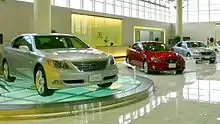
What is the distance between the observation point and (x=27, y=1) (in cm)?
1633

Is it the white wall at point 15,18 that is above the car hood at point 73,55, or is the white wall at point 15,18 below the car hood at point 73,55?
above

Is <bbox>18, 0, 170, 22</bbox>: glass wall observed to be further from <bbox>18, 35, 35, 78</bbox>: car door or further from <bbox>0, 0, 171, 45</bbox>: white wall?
<bbox>18, 35, 35, 78</bbox>: car door

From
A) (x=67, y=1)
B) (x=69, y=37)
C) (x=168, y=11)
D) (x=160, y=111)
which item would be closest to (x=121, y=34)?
(x=67, y=1)

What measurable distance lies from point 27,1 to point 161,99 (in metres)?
12.2

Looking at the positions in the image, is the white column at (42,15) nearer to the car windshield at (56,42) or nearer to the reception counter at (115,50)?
the car windshield at (56,42)

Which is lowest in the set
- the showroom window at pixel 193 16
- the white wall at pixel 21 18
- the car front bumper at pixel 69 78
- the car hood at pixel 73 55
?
the car front bumper at pixel 69 78

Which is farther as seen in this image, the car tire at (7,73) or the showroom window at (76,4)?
the showroom window at (76,4)

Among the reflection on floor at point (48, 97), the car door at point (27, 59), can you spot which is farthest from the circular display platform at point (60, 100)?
the car door at point (27, 59)

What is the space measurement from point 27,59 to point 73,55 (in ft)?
4.04

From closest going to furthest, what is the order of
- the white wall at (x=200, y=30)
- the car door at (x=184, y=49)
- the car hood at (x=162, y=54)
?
1. the car hood at (x=162, y=54)
2. the car door at (x=184, y=49)
3. the white wall at (x=200, y=30)

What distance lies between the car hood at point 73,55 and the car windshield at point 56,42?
39 cm

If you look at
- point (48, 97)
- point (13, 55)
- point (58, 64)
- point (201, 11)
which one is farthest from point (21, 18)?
point (201, 11)

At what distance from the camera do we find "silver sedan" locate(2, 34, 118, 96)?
5.61 metres

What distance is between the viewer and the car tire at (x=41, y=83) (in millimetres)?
5839
